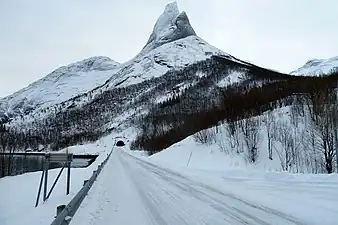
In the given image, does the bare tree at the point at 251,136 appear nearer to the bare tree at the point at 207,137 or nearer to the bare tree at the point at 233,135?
the bare tree at the point at 233,135

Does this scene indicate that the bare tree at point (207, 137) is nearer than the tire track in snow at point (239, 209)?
No

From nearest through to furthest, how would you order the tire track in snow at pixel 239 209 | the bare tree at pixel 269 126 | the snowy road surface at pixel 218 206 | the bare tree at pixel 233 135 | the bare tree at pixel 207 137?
the tire track in snow at pixel 239 209, the snowy road surface at pixel 218 206, the bare tree at pixel 269 126, the bare tree at pixel 233 135, the bare tree at pixel 207 137

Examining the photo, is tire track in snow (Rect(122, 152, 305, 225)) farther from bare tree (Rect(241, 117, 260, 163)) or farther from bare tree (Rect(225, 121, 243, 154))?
bare tree (Rect(225, 121, 243, 154))

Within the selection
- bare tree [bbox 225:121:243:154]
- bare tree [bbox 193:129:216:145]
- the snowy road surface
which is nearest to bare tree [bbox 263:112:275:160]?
bare tree [bbox 225:121:243:154]

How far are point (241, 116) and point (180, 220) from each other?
127ft

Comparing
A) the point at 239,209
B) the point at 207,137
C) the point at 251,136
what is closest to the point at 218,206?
the point at 239,209

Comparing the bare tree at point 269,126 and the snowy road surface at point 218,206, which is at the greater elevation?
the bare tree at point 269,126

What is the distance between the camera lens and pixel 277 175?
14.8 metres

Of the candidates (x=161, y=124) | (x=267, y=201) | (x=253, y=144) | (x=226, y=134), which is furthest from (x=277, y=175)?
(x=161, y=124)

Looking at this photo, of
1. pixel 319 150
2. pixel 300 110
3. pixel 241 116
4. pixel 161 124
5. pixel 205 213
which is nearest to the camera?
pixel 205 213

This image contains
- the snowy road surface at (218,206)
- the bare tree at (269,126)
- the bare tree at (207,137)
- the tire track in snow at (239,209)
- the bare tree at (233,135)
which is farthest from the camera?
the bare tree at (207,137)

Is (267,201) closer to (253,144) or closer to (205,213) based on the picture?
(205,213)

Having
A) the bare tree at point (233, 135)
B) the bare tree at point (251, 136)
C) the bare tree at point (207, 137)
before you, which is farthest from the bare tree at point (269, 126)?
the bare tree at point (207, 137)

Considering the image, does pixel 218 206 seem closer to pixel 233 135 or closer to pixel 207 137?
pixel 233 135
